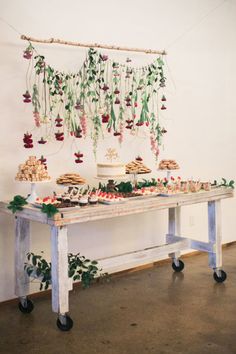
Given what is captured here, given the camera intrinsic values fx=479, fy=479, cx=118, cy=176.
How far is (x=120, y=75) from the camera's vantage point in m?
4.24

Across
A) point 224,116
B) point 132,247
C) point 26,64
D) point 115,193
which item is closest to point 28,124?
point 26,64

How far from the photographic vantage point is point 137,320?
10.8 ft

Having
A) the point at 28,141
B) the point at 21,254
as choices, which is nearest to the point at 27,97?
the point at 28,141

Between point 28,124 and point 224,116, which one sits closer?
point 28,124

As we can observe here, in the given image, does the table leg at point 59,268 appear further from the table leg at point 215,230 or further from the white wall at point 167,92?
the table leg at point 215,230

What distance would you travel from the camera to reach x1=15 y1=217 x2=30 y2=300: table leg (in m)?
3.45

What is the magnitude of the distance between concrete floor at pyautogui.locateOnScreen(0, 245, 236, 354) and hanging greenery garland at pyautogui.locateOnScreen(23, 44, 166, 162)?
1.19m

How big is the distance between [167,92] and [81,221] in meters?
2.06

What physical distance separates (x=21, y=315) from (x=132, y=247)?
4.52 ft

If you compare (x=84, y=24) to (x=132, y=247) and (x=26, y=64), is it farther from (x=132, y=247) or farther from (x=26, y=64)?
(x=132, y=247)

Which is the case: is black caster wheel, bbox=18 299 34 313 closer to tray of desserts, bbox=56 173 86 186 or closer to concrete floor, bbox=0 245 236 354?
concrete floor, bbox=0 245 236 354

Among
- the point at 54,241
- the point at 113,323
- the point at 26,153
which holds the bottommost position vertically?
the point at 113,323

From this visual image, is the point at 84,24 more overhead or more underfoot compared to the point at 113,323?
more overhead

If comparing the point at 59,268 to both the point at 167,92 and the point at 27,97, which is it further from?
the point at 167,92
